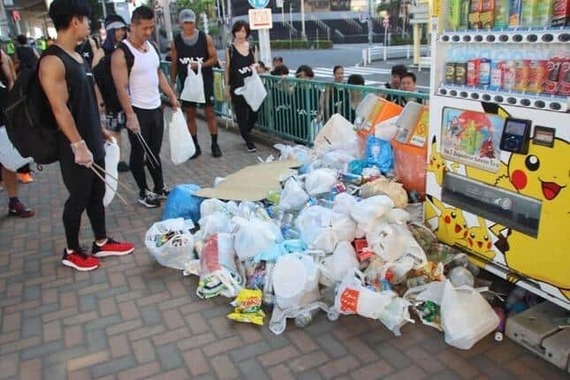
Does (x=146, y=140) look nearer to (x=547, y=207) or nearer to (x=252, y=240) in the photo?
(x=252, y=240)

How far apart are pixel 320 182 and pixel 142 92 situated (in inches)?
73.2

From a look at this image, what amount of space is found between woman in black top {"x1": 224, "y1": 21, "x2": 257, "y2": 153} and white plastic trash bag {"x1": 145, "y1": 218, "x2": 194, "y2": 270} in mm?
3212

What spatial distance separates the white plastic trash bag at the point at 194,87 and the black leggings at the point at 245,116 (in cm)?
55

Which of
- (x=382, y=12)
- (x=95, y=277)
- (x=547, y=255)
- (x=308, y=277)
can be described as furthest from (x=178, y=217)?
(x=382, y=12)

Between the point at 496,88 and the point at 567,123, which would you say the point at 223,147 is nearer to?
the point at 496,88

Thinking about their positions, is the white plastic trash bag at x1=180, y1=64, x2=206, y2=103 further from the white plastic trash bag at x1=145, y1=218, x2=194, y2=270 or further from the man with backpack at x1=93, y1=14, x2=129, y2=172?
the white plastic trash bag at x1=145, y1=218, x2=194, y2=270

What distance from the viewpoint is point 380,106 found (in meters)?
4.21

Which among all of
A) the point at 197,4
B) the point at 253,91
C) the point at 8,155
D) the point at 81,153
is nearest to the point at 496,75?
the point at 81,153

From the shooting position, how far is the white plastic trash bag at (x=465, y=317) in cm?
258

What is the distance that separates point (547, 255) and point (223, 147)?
16.9ft

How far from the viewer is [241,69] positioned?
6.45m

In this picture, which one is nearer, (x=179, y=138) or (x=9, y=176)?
(x=9, y=176)

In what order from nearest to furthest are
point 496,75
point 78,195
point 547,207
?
point 547,207 < point 496,75 < point 78,195

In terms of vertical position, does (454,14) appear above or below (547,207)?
above
